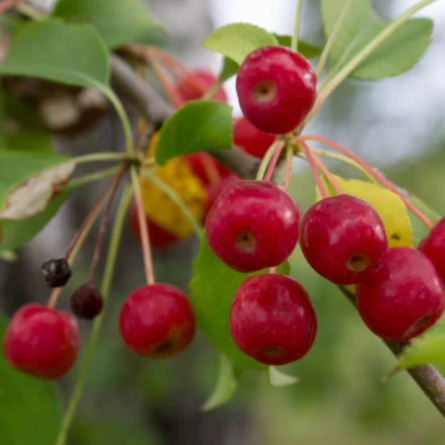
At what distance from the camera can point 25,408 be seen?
1.18 metres

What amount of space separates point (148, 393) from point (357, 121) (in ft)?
23.9

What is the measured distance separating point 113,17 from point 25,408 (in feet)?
2.48

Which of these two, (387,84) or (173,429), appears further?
(387,84)

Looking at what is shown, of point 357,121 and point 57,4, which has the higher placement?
point 57,4

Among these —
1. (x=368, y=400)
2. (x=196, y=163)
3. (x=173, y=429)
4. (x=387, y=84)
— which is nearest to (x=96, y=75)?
(x=196, y=163)

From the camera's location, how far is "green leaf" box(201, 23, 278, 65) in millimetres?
722

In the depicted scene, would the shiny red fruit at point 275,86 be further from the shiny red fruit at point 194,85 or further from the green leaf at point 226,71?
the shiny red fruit at point 194,85

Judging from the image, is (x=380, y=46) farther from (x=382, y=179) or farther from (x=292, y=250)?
(x=292, y=250)

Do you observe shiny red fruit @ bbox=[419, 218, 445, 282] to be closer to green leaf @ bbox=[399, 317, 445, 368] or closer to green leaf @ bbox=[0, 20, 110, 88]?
green leaf @ bbox=[399, 317, 445, 368]

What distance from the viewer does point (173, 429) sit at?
2328 mm

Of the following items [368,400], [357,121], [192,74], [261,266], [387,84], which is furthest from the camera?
[357,121]

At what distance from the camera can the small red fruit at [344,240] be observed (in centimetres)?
56

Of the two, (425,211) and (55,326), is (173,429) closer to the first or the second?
(55,326)

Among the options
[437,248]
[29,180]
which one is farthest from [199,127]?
[437,248]
